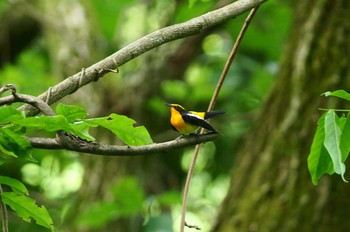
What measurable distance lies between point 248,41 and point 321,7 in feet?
9.14

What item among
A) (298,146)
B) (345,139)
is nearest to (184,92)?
(298,146)

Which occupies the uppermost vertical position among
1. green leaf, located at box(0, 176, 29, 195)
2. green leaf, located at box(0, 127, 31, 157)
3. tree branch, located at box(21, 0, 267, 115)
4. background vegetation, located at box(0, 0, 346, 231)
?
background vegetation, located at box(0, 0, 346, 231)

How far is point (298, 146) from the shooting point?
3.82m

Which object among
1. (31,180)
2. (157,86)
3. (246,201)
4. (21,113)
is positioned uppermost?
(157,86)

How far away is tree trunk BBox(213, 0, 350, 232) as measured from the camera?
145 inches

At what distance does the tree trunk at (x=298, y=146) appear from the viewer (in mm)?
3682

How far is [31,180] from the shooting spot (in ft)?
21.2

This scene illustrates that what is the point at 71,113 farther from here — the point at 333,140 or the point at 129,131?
the point at 333,140

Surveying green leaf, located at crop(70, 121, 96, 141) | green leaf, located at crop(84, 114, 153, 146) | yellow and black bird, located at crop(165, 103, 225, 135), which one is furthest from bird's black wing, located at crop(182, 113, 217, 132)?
green leaf, located at crop(70, 121, 96, 141)

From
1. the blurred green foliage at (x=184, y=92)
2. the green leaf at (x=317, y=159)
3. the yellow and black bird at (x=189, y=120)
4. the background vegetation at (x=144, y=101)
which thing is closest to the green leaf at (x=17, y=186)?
the yellow and black bird at (x=189, y=120)

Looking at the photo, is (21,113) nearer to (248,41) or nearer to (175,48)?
(175,48)

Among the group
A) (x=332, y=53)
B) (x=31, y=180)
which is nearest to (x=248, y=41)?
(x=31, y=180)

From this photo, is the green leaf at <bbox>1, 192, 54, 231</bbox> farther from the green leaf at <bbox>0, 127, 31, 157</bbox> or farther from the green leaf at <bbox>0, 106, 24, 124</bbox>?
the green leaf at <bbox>0, 106, 24, 124</bbox>

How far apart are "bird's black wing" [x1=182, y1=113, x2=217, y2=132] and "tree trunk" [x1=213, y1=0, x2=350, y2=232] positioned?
75.3 inches
